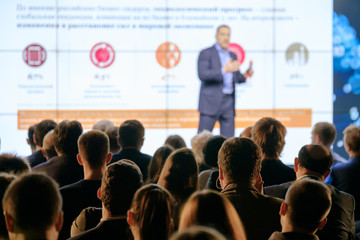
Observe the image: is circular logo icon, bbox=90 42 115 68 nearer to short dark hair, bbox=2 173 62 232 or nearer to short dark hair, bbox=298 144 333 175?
short dark hair, bbox=298 144 333 175

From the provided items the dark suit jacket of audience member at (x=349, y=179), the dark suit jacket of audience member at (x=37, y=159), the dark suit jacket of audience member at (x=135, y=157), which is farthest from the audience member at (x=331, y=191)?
the dark suit jacket of audience member at (x=37, y=159)

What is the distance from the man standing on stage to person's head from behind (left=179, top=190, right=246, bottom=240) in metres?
6.04

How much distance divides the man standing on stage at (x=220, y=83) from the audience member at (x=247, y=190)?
511 cm

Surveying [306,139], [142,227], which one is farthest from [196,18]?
[142,227]

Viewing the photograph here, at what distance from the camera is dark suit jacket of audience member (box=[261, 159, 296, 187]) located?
3.25 meters

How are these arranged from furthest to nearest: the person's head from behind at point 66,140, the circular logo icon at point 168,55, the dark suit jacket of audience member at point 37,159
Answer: the circular logo icon at point 168,55 < the dark suit jacket of audience member at point 37,159 < the person's head from behind at point 66,140

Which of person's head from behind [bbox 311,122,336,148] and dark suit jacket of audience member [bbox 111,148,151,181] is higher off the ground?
person's head from behind [bbox 311,122,336,148]

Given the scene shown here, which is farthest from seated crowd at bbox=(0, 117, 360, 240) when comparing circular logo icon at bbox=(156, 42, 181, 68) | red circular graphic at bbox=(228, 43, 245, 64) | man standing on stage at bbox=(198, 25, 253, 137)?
red circular graphic at bbox=(228, 43, 245, 64)

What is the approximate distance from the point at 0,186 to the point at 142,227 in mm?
674

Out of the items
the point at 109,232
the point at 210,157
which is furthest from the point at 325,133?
the point at 109,232

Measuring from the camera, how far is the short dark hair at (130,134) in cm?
411

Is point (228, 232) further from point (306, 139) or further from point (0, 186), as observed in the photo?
point (306, 139)

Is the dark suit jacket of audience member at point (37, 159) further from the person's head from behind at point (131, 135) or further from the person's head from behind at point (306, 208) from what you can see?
the person's head from behind at point (306, 208)

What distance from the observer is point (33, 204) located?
154cm
